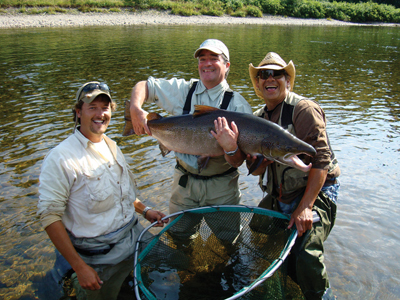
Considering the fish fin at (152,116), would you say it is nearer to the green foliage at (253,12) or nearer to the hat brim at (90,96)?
the hat brim at (90,96)

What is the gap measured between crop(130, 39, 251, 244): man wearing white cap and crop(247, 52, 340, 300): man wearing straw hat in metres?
0.37

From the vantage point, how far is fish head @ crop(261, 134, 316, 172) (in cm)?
274

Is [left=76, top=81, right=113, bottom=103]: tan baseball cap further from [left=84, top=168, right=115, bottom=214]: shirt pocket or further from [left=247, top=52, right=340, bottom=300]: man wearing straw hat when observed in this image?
[left=247, top=52, right=340, bottom=300]: man wearing straw hat

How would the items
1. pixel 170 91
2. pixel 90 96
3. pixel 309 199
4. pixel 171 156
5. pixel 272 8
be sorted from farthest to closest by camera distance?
pixel 272 8
pixel 171 156
pixel 170 91
pixel 90 96
pixel 309 199

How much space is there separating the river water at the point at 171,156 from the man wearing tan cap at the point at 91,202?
1226 millimetres

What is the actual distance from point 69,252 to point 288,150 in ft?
7.01

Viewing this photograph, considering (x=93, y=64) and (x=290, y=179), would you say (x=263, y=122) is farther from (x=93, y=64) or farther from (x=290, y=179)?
(x=93, y=64)

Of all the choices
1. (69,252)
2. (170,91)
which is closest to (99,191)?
(69,252)

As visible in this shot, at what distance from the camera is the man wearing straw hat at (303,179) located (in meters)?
2.91

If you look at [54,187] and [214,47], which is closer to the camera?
[54,187]

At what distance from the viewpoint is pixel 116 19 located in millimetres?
47469

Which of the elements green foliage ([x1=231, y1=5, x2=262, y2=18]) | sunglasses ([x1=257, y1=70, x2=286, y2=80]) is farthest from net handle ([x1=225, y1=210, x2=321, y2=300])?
green foliage ([x1=231, y1=5, x2=262, y2=18])

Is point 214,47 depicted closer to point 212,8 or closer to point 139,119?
point 139,119

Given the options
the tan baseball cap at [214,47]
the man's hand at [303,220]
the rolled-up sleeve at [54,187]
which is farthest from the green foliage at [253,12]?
the rolled-up sleeve at [54,187]
